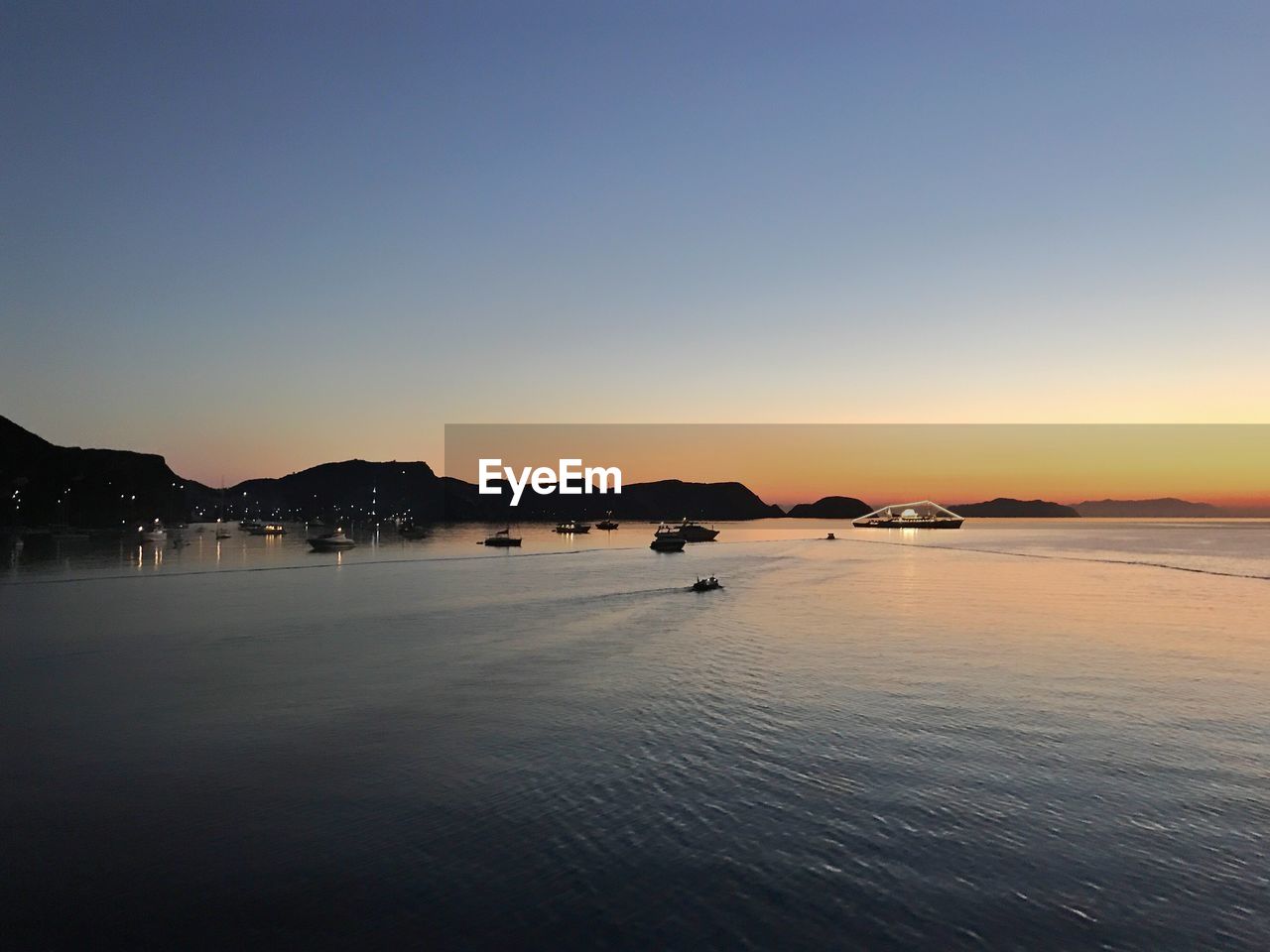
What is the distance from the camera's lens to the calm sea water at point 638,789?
9.55m

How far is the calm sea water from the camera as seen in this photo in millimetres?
9547

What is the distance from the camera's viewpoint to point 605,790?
555 inches

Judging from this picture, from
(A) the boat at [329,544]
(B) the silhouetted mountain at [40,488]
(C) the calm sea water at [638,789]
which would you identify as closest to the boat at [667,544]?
(A) the boat at [329,544]

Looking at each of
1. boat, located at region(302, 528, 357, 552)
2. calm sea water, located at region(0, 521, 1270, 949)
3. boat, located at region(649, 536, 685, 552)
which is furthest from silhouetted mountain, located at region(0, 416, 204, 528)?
calm sea water, located at region(0, 521, 1270, 949)

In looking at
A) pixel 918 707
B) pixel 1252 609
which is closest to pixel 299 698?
pixel 918 707

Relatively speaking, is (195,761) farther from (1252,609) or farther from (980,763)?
(1252,609)

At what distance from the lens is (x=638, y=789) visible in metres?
14.1

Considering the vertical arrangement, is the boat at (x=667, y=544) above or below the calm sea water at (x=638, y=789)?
below

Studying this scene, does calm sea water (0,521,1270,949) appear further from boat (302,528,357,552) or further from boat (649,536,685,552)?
boat (649,536,685,552)

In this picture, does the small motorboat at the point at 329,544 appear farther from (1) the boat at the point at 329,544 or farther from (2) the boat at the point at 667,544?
(2) the boat at the point at 667,544

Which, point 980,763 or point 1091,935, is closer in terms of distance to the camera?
point 1091,935

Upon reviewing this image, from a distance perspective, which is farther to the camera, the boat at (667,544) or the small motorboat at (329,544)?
the boat at (667,544)

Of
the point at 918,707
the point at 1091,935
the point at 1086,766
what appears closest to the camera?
the point at 1091,935

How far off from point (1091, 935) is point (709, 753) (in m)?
8.36
